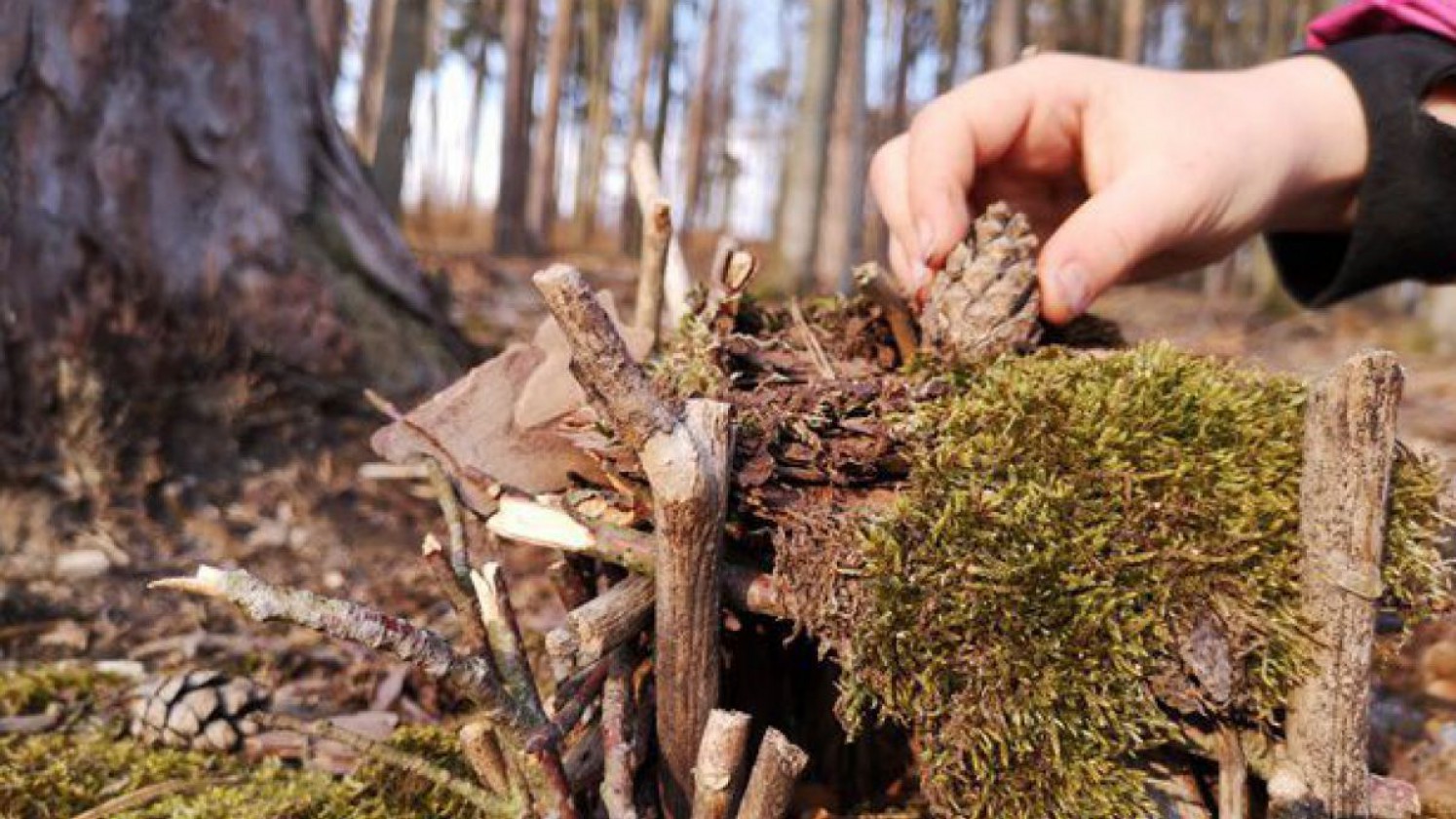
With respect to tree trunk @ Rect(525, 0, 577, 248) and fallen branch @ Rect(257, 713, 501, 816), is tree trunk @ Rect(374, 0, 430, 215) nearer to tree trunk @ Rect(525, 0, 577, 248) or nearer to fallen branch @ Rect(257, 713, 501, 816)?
fallen branch @ Rect(257, 713, 501, 816)

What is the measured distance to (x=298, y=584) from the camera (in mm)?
3092

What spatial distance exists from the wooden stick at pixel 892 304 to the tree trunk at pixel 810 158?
8730mm

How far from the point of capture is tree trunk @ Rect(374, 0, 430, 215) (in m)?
8.88

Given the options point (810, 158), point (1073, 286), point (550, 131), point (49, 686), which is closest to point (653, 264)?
point (1073, 286)

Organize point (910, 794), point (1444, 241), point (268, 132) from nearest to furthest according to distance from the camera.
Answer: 1. point (910, 794)
2. point (1444, 241)
3. point (268, 132)

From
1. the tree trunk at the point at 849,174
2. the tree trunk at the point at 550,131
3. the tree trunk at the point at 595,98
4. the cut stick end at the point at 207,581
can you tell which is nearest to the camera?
the cut stick end at the point at 207,581

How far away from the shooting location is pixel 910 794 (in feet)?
6.04

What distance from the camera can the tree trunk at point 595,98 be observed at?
878 inches

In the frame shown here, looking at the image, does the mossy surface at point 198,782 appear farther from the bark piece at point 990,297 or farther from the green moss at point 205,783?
the bark piece at point 990,297

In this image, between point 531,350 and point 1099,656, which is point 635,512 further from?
point 1099,656

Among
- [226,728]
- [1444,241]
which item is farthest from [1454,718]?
[226,728]

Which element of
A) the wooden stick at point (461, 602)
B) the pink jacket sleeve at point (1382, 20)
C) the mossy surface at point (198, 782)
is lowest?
the mossy surface at point (198, 782)

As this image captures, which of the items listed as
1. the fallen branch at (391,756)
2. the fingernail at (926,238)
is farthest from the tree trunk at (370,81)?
the fallen branch at (391,756)

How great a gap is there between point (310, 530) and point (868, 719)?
7.75ft
